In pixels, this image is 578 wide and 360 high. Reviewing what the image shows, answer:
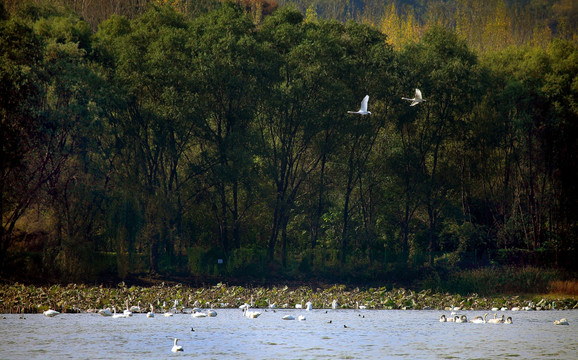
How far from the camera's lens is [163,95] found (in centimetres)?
5266

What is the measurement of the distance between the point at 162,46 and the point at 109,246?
1478cm

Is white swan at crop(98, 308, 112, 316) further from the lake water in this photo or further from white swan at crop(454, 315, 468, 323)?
white swan at crop(454, 315, 468, 323)

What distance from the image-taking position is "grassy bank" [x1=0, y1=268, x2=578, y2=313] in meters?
31.6

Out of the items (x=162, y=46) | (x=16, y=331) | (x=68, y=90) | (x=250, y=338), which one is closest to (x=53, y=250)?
(x=68, y=90)

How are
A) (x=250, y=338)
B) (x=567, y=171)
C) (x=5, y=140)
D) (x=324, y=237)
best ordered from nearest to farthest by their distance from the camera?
(x=250, y=338)
(x=5, y=140)
(x=567, y=171)
(x=324, y=237)

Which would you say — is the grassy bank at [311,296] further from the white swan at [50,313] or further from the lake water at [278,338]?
the lake water at [278,338]

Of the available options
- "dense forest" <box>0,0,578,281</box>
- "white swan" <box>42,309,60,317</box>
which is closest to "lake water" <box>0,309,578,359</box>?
"white swan" <box>42,309,60,317</box>

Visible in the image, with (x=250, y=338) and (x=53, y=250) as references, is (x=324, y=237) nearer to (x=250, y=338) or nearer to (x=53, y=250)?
(x=53, y=250)

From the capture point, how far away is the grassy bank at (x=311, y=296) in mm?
31562

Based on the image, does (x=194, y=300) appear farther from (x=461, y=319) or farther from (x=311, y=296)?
(x=461, y=319)

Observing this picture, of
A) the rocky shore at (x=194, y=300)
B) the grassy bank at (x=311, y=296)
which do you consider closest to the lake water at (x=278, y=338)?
the rocky shore at (x=194, y=300)

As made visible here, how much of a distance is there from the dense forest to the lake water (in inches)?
798

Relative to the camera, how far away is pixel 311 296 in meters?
39.2

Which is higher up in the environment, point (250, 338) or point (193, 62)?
point (193, 62)
